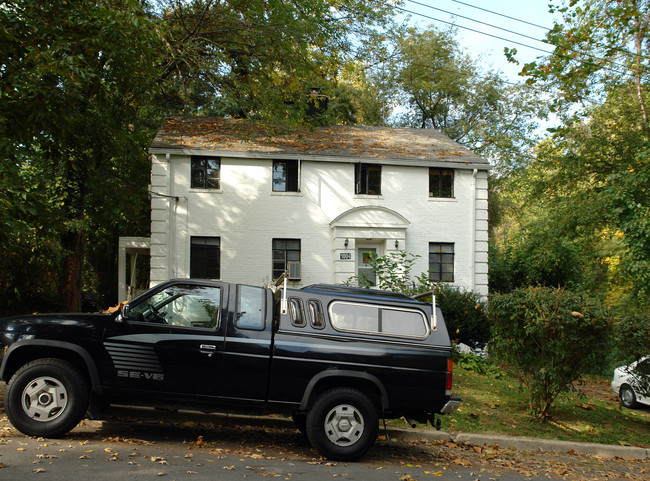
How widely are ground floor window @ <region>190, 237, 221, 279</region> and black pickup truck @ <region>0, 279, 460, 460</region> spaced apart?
498 inches

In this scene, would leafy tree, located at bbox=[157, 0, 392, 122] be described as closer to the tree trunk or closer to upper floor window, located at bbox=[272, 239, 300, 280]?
upper floor window, located at bbox=[272, 239, 300, 280]

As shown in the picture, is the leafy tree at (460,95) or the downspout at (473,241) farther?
the leafy tree at (460,95)

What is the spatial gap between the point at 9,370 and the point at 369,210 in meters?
14.6

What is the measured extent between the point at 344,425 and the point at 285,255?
1341 cm

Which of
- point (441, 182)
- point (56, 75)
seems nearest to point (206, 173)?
point (441, 182)

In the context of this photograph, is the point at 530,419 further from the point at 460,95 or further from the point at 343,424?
the point at 460,95

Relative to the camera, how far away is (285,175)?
20047 mm

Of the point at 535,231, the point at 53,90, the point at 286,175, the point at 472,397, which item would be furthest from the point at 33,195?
the point at 535,231

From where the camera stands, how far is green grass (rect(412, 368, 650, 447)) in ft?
28.8

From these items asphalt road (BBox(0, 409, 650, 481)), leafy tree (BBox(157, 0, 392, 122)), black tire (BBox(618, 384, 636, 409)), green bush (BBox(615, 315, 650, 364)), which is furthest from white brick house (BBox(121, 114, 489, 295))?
asphalt road (BBox(0, 409, 650, 481))

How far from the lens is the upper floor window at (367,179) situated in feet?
66.8

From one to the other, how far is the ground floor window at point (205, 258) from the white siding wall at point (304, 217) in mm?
210

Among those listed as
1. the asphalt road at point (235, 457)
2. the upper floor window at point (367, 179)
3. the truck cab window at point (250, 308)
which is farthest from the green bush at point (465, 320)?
the truck cab window at point (250, 308)

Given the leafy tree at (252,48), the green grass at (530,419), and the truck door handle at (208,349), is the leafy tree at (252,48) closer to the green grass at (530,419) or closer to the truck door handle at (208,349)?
the green grass at (530,419)
